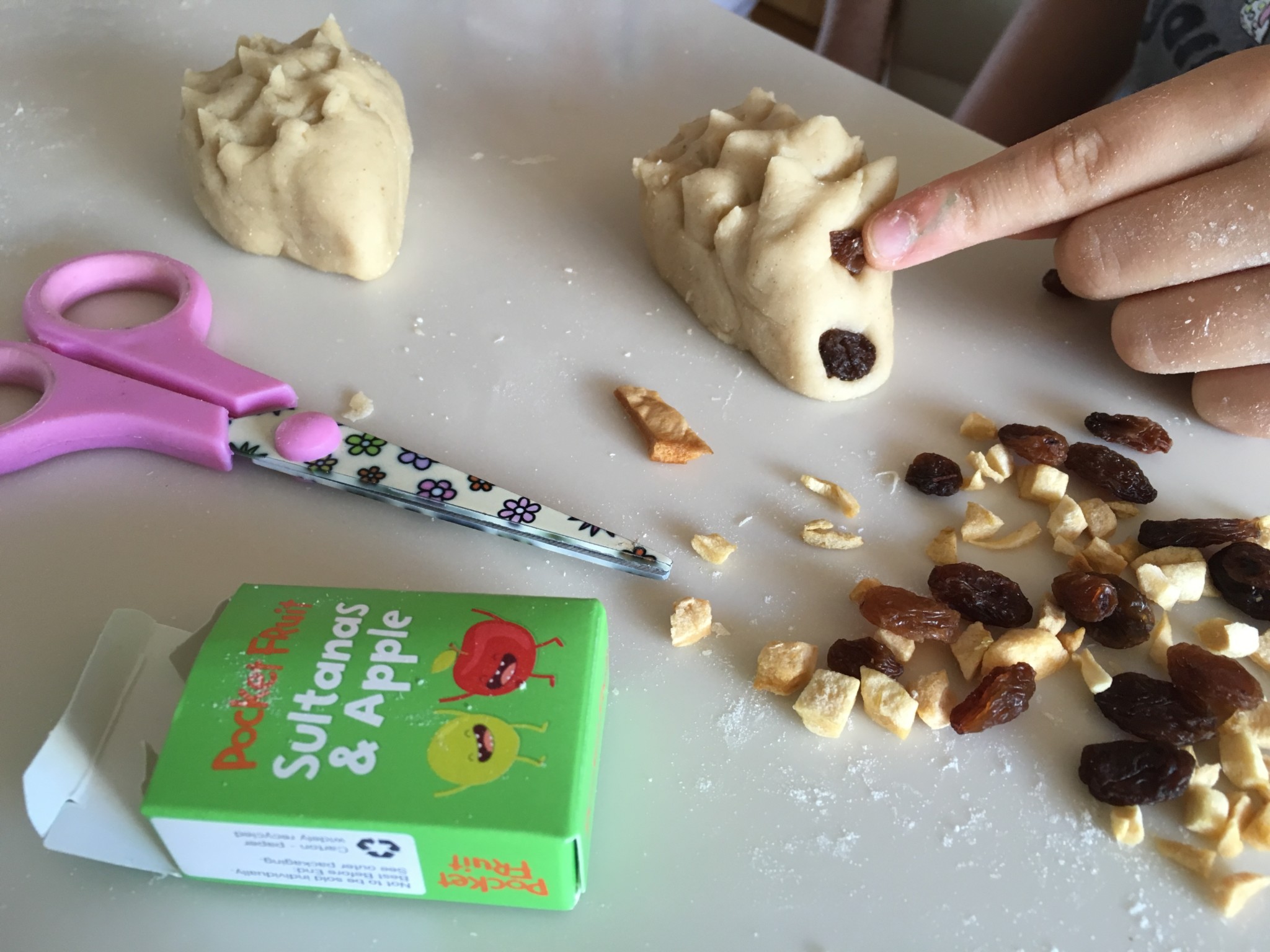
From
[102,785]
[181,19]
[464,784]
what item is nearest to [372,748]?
[464,784]

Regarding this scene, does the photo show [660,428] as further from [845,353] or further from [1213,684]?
[1213,684]

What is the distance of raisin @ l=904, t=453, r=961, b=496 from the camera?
93cm

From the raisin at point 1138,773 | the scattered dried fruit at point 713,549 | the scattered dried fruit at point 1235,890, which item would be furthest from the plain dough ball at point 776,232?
the scattered dried fruit at point 1235,890

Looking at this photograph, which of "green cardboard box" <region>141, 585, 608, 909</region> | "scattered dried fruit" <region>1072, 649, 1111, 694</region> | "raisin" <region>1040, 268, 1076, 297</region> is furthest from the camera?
"raisin" <region>1040, 268, 1076, 297</region>

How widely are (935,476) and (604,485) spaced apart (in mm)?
308

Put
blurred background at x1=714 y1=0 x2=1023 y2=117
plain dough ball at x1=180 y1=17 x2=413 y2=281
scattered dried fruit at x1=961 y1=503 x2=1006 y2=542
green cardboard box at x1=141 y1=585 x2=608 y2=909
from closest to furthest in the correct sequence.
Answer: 1. green cardboard box at x1=141 y1=585 x2=608 y2=909
2. scattered dried fruit at x1=961 y1=503 x2=1006 y2=542
3. plain dough ball at x1=180 y1=17 x2=413 y2=281
4. blurred background at x1=714 y1=0 x2=1023 y2=117

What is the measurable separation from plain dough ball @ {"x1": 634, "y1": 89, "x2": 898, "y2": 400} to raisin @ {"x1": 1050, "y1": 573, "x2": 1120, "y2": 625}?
0.29m

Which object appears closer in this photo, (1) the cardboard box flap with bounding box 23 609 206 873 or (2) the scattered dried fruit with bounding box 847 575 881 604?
(1) the cardboard box flap with bounding box 23 609 206 873

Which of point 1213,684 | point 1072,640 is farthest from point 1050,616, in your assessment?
point 1213,684

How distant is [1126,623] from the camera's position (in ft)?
2.69

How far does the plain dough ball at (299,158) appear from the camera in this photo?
1.02m

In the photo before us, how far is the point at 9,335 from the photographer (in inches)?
39.5

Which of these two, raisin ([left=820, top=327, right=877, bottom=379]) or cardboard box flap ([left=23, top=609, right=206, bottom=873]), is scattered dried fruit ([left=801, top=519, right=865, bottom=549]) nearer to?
raisin ([left=820, top=327, right=877, bottom=379])

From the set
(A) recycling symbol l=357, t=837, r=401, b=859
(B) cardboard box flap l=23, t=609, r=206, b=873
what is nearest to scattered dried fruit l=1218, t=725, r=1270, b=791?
(A) recycling symbol l=357, t=837, r=401, b=859
